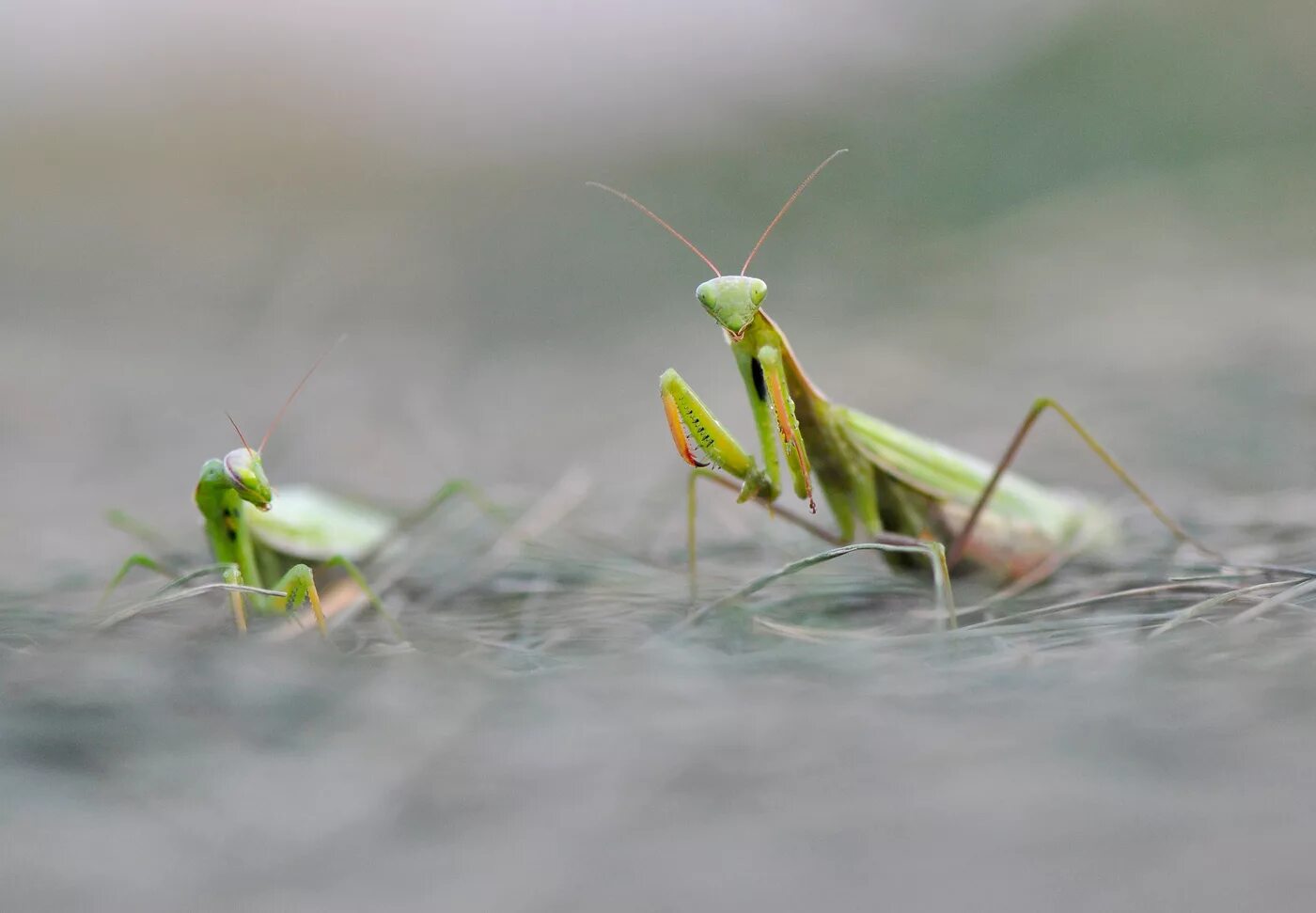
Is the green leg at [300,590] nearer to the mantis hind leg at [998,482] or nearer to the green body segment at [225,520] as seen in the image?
the green body segment at [225,520]

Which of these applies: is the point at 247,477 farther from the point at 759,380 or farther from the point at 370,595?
the point at 759,380

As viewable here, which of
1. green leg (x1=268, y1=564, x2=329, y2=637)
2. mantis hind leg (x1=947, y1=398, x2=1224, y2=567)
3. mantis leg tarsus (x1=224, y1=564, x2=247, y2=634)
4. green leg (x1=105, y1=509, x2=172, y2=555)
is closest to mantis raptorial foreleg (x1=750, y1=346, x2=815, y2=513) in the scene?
mantis hind leg (x1=947, y1=398, x2=1224, y2=567)

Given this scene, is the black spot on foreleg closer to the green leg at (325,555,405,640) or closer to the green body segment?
the green leg at (325,555,405,640)

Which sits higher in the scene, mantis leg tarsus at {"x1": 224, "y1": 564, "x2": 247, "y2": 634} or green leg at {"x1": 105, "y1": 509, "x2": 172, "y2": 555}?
green leg at {"x1": 105, "y1": 509, "x2": 172, "y2": 555}

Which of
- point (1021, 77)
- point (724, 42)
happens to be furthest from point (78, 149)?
point (1021, 77)

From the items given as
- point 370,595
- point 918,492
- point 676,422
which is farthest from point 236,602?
point 918,492

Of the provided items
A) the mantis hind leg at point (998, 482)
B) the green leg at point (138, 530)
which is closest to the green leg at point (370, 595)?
the green leg at point (138, 530)

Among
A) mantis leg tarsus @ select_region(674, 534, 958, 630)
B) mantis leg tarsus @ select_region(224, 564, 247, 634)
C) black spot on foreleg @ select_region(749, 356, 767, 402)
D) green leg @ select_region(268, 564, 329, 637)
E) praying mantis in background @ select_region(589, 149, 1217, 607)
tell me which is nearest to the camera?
mantis leg tarsus @ select_region(674, 534, 958, 630)
